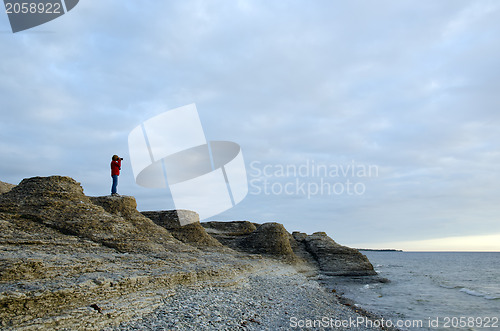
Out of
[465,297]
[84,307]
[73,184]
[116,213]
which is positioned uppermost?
[73,184]

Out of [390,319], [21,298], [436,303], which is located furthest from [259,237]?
[21,298]

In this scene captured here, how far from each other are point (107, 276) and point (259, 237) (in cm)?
3414

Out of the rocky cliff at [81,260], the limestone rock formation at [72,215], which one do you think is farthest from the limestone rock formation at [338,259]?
the limestone rock formation at [72,215]

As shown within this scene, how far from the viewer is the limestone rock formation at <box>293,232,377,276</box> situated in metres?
49.3

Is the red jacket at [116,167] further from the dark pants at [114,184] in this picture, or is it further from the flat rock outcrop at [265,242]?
the flat rock outcrop at [265,242]

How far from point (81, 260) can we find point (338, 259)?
43.4 meters

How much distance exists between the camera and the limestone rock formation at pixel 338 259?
49.3 meters

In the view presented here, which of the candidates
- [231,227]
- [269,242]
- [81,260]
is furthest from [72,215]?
[231,227]

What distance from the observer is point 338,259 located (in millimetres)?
51500

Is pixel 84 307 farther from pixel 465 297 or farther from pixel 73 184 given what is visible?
pixel 465 297

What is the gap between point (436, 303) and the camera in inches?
1150

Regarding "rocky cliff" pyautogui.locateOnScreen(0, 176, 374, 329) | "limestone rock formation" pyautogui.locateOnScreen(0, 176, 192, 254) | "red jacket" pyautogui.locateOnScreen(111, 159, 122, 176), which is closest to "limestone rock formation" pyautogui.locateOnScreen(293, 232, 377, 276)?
"rocky cliff" pyautogui.locateOnScreen(0, 176, 374, 329)

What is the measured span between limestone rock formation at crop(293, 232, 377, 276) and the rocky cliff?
18787mm

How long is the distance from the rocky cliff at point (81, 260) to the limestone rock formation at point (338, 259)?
18787 millimetres
